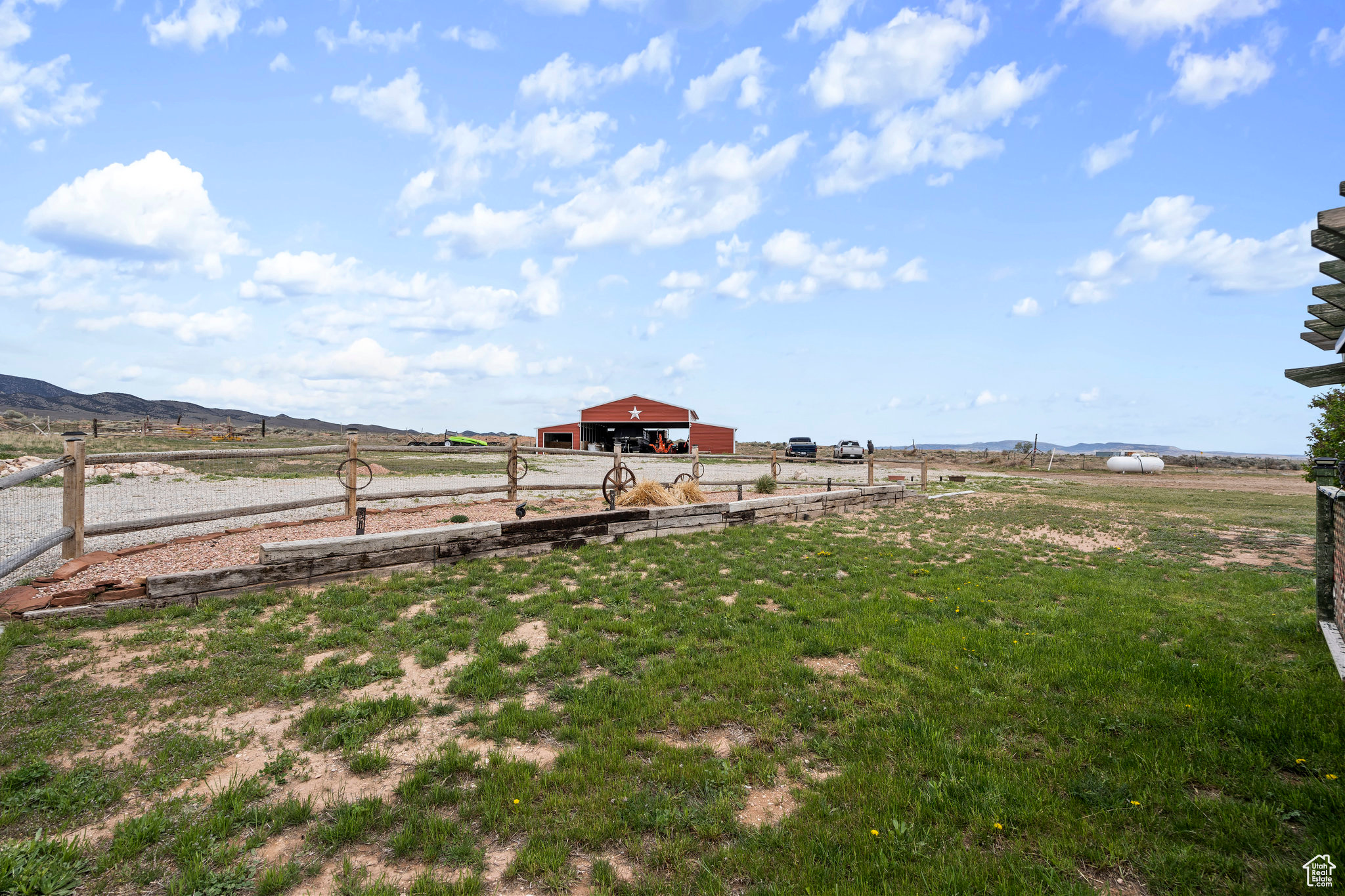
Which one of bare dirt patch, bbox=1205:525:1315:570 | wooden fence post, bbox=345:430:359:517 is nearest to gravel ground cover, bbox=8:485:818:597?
wooden fence post, bbox=345:430:359:517

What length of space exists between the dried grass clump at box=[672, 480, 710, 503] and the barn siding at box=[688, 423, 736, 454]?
34.4 m

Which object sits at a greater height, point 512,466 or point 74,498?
point 512,466

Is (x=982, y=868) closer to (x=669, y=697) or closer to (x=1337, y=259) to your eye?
(x=669, y=697)

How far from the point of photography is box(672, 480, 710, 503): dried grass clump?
12.4 meters

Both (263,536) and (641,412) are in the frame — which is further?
(641,412)

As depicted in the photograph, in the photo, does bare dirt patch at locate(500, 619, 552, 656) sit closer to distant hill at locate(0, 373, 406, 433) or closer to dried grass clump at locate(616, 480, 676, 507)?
dried grass clump at locate(616, 480, 676, 507)

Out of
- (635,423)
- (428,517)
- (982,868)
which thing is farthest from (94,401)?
(982,868)

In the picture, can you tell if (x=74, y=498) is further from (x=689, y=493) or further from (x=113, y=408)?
(x=113, y=408)

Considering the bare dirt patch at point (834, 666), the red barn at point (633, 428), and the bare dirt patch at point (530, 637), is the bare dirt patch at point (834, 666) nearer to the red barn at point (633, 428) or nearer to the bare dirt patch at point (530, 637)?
the bare dirt patch at point (530, 637)

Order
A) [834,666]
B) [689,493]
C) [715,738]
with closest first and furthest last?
[715,738] → [834,666] → [689,493]

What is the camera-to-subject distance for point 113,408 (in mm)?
141500

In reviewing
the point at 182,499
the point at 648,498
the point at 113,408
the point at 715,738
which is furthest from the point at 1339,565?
the point at 113,408

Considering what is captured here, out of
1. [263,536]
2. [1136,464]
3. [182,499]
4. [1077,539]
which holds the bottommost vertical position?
[1077,539]

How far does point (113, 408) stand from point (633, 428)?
162094 mm
